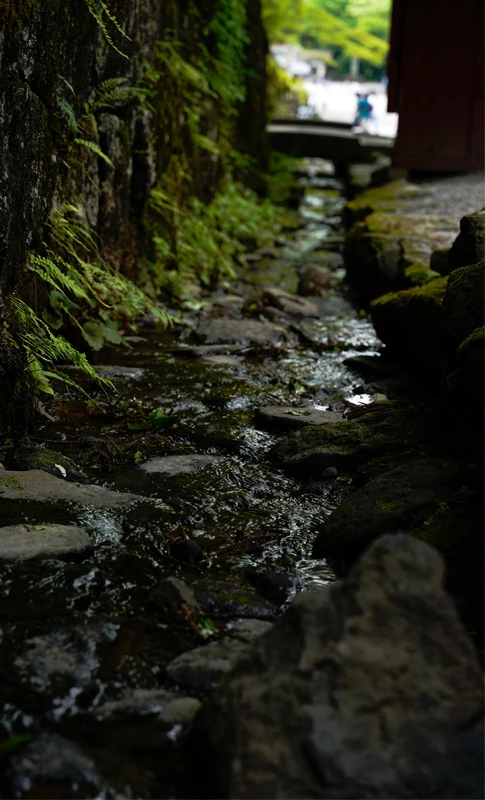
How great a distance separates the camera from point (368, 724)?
1.89 meters

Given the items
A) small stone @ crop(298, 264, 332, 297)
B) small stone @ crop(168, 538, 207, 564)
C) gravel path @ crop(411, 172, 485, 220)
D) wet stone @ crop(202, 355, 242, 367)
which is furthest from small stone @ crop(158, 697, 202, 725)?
gravel path @ crop(411, 172, 485, 220)

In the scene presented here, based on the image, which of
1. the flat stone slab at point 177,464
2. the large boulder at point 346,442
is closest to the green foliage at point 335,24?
the large boulder at point 346,442

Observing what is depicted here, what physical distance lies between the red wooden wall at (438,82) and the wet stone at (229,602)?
1233 cm

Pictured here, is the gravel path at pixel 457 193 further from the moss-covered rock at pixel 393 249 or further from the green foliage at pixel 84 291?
the green foliage at pixel 84 291

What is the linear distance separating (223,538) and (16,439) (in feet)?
4.87

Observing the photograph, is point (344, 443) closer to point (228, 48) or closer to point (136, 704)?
point (136, 704)

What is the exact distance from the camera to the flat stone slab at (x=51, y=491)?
3666mm

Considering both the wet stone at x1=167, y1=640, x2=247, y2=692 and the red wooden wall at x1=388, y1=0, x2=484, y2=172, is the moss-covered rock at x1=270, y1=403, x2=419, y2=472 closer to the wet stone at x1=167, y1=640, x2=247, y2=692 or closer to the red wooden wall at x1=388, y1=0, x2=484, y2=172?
the wet stone at x1=167, y1=640, x2=247, y2=692

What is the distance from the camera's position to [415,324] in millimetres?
5824

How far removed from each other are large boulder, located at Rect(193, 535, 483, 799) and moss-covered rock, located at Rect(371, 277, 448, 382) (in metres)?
3.25

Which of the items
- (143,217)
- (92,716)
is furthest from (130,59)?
(92,716)

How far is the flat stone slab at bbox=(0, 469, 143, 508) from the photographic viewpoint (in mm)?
3666

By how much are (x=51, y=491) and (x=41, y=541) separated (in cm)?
59

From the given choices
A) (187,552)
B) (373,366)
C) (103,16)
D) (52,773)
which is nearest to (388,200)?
(373,366)
